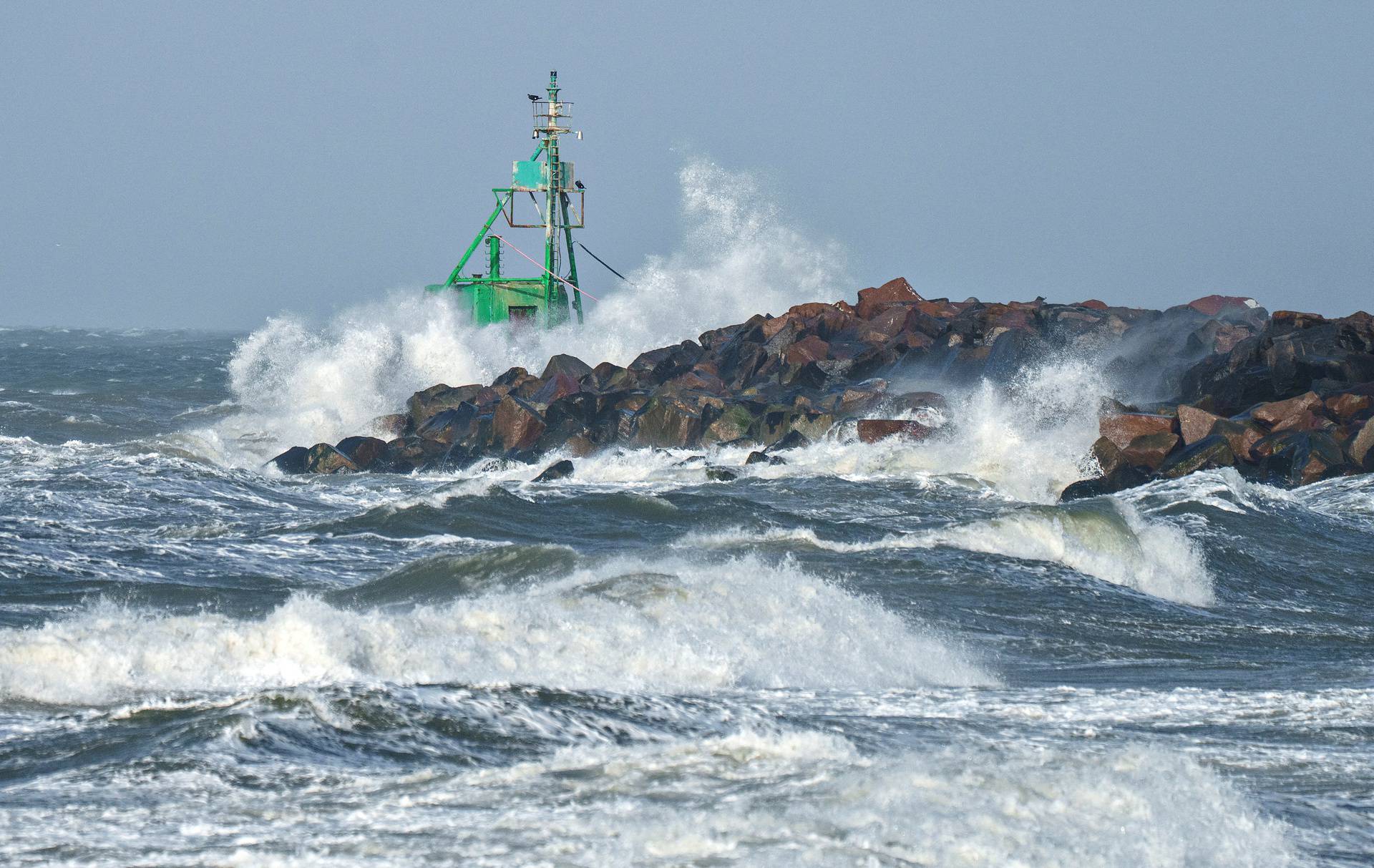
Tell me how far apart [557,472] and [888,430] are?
383cm

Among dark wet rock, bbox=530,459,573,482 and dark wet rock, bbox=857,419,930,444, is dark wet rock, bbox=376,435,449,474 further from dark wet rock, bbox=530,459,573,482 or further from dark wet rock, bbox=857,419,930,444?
dark wet rock, bbox=857,419,930,444

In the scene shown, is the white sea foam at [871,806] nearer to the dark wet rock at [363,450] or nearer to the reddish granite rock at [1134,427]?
the reddish granite rock at [1134,427]

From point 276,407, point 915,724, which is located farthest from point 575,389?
point 915,724

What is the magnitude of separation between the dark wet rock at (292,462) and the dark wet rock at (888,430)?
21.5 ft

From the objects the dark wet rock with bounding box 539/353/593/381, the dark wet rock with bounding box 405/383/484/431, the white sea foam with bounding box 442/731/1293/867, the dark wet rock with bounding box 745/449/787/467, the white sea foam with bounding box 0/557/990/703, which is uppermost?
the dark wet rock with bounding box 539/353/593/381

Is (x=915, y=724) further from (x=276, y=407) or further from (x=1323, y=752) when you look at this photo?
(x=276, y=407)

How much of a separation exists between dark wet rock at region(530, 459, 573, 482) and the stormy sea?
1.11 m

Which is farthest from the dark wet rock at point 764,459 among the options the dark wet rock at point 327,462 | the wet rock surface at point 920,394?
the dark wet rock at point 327,462

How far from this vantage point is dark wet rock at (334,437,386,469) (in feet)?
58.9

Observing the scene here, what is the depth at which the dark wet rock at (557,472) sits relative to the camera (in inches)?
635

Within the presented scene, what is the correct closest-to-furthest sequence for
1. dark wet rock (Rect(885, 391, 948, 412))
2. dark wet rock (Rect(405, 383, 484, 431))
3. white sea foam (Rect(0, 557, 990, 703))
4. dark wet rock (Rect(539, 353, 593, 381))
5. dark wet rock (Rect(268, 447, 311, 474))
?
white sea foam (Rect(0, 557, 990, 703))
dark wet rock (Rect(268, 447, 311, 474))
dark wet rock (Rect(885, 391, 948, 412))
dark wet rock (Rect(405, 383, 484, 431))
dark wet rock (Rect(539, 353, 593, 381))

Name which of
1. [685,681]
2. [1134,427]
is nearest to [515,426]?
[1134,427]

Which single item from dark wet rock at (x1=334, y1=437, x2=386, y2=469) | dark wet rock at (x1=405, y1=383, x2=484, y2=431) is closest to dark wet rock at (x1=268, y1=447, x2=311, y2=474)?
dark wet rock at (x1=334, y1=437, x2=386, y2=469)

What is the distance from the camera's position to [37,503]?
1227 centimetres
